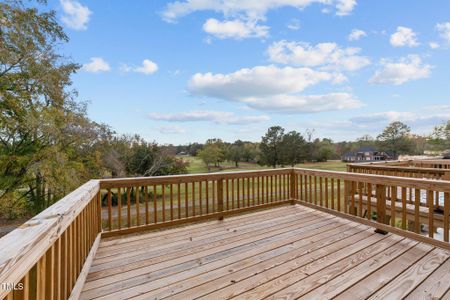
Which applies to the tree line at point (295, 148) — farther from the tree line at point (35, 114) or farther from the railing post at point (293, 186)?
the railing post at point (293, 186)

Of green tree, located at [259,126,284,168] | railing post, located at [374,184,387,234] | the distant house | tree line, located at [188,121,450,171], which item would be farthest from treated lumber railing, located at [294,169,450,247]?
the distant house

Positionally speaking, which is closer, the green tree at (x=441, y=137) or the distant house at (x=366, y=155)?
the green tree at (x=441, y=137)

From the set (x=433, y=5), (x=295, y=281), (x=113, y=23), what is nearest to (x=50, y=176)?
(x=113, y=23)

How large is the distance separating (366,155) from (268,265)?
137 feet

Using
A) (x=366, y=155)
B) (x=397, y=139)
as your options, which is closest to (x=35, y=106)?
(x=397, y=139)

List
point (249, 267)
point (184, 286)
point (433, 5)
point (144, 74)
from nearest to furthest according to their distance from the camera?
point (184, 286), point (249, 267), point (433, 5), point (144, 74)

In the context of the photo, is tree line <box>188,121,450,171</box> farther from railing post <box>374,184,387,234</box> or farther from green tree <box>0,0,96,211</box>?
railing post <box>374,184,387,234</box>

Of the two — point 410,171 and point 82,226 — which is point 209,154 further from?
point 82,226

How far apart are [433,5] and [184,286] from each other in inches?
356

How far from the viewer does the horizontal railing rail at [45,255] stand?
76 centimetres

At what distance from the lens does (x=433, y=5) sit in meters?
6.29

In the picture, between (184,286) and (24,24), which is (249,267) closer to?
(184,286)

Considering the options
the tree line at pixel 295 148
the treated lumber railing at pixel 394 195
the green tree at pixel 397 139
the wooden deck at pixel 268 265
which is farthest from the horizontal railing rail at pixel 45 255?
the green tree at pixel 397 139

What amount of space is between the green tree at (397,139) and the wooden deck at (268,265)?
116ft
